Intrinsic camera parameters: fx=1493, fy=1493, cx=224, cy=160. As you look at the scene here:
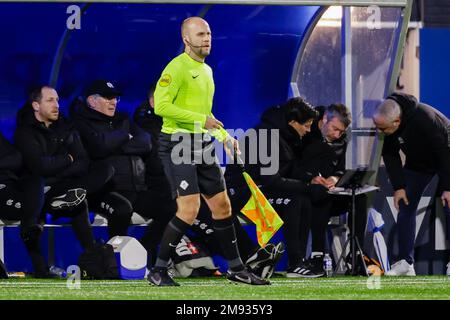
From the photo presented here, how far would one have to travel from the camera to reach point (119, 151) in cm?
1245

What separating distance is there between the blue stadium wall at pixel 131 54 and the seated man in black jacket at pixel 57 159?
0.76 m

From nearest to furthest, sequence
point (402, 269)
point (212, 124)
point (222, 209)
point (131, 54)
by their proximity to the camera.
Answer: point (212, 124) → point (222, 209) → point (402, 269) → point (131, 54)

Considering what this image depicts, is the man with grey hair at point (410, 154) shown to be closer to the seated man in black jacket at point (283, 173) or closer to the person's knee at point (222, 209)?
the seated man in black jacket at point (283, 173)

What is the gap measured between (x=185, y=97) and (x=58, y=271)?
2906 mm

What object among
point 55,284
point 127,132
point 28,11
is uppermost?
point 28,11

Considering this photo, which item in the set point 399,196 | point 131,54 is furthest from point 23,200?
point 399,196

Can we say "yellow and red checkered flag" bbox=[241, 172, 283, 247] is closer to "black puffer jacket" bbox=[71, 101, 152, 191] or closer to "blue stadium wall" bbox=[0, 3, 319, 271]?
"black puffer jacket" bbox=[71, 101, 152, 191]

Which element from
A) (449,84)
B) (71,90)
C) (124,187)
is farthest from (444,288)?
(449,84)

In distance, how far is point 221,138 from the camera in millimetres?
→ 9719

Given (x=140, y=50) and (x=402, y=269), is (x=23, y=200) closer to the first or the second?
(x=140, y=50)

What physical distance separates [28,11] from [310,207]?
2.98 metres

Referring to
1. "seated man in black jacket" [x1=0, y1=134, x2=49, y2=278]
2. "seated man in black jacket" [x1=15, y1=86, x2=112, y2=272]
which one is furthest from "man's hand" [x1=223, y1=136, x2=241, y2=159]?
"seated man in black jacket" [x1=0, y1=134, x2=49, y2=278]
